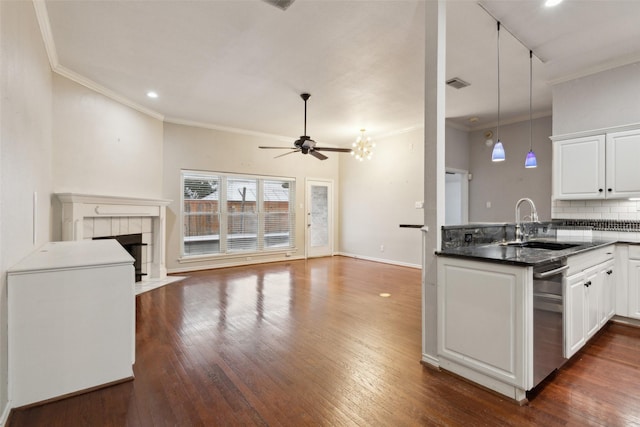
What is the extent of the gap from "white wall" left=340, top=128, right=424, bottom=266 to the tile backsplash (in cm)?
247

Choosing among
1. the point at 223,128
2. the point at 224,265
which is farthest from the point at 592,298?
the point at 223,128

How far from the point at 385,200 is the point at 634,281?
4419 mm

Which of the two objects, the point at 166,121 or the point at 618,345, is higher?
the point at 166,121

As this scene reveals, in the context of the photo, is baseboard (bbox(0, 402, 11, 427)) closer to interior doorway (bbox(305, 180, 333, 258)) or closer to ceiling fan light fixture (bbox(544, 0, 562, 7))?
ceiling fan light fixture (bbox(544, 0, 562, 7))

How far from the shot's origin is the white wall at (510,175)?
544 cm

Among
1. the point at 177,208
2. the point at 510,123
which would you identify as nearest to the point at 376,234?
the point at 510,123

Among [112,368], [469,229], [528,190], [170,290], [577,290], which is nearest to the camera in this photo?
[112,368]

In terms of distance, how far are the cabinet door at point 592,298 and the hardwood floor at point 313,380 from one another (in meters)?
0.21

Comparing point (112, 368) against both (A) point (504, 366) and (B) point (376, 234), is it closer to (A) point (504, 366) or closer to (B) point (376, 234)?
(A) point (504, 366)

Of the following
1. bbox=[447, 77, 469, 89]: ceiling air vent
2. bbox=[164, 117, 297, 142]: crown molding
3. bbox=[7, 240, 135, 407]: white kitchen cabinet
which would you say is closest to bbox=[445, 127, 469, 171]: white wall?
bbox=[447, 77, 469, 89]: ceiling air vent

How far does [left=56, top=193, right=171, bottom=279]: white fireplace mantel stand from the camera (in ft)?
12.3

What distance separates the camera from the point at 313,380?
7.17 ft

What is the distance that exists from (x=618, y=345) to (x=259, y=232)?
5.99m

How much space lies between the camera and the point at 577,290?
239 centimetres
